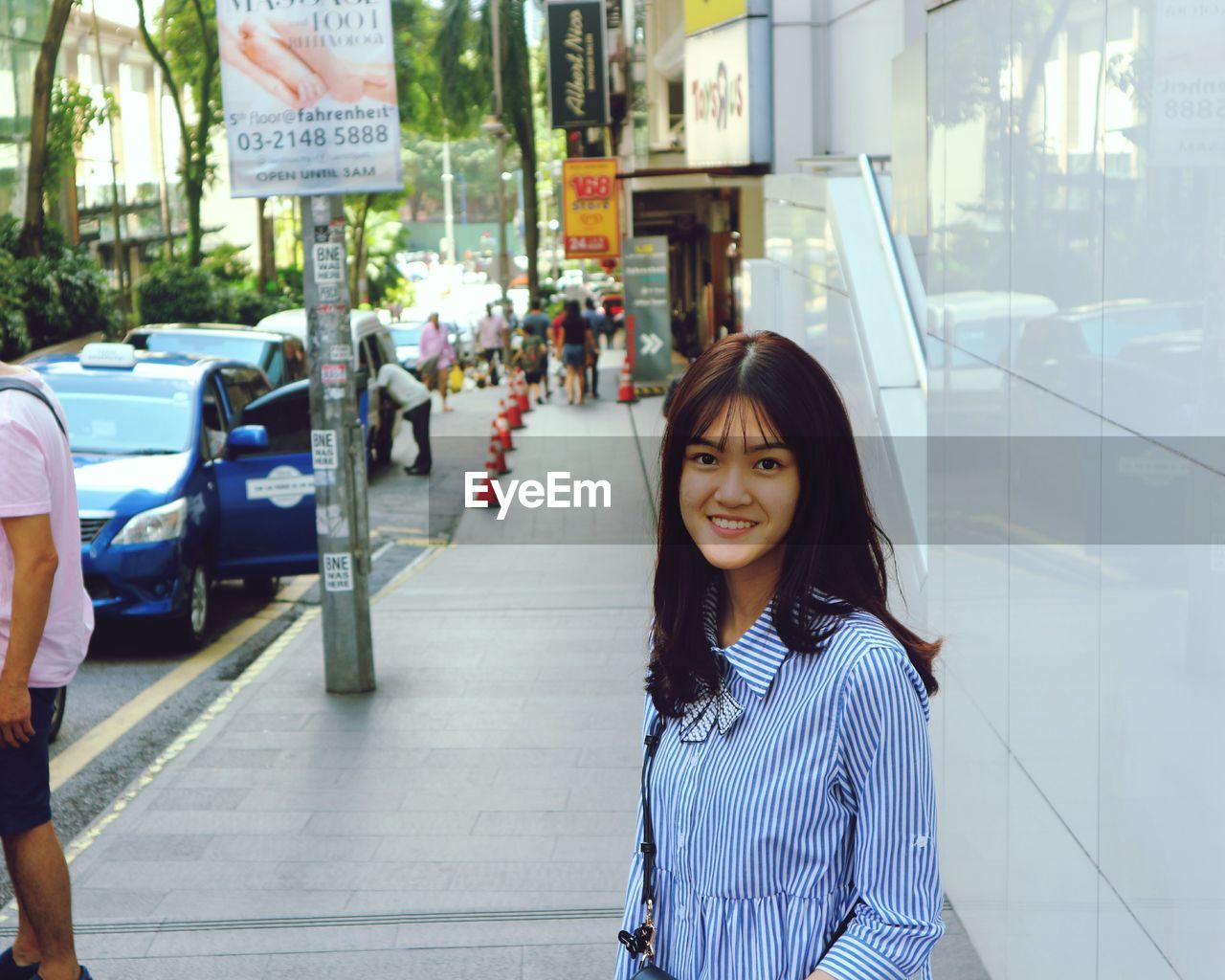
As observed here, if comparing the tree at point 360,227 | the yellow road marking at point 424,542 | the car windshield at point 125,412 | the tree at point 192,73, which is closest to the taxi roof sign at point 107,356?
the car windshield at point 125,412

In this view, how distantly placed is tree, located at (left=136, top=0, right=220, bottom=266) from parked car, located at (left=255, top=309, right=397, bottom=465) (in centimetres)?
1606

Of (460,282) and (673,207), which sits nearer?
(673,207)

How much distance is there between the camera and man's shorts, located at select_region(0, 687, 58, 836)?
448cm

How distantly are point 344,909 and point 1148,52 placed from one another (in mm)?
3945

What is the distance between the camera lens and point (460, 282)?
10588 centimetres

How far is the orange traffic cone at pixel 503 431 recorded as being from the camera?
70.3ft

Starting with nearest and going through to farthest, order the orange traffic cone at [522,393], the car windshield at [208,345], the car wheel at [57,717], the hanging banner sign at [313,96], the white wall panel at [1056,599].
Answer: the white wall panel at [1056,599]
the car wheel at [57,717]
the hanging banner sign at [313,96]
the car windshield at [208,345]
the orange traffic cone at [522,393]

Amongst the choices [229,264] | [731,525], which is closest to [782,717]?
[731,525]

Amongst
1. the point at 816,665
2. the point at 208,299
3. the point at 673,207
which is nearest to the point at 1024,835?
the point at 816,665

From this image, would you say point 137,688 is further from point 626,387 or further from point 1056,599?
point 626,387

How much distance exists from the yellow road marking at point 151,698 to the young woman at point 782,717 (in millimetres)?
5794

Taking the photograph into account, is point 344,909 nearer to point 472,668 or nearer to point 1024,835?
point 1024,835

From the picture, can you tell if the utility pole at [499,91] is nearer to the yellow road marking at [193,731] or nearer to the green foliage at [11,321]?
the green foliage at [11,321]

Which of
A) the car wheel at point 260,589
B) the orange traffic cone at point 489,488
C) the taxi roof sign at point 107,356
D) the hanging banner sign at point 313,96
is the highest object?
the hanging banner sign at point 313,96
